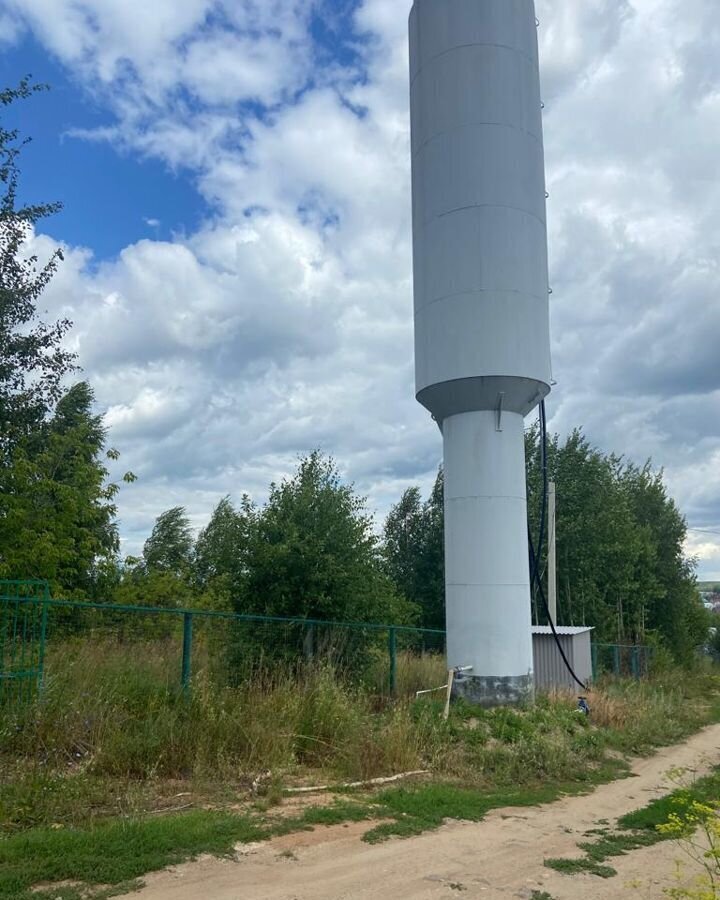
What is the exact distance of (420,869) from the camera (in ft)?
21.1

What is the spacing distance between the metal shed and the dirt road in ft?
32.8

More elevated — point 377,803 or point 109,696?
point 109,696

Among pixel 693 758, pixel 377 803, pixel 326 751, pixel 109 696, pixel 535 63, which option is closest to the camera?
pixel 377 803

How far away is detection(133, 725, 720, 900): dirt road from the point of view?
5.82 m

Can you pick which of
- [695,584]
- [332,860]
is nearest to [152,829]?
[332,860]

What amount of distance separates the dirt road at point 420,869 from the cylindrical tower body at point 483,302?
5285 millimetres

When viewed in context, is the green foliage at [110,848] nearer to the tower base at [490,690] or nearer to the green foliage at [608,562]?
the tower base at [490,690]

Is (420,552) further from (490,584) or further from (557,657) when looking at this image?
(490,584)

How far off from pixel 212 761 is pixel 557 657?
11.7 metres

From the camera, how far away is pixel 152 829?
6.67 meters

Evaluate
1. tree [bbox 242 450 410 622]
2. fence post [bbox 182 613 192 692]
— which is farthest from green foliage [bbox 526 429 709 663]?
fence post [bbox 182 613 192 692]

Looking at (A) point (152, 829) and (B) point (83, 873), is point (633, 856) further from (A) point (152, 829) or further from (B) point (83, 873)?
(B) point (83, 873)

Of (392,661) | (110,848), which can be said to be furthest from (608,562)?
(110,848)

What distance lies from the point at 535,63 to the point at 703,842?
13.9 metres
